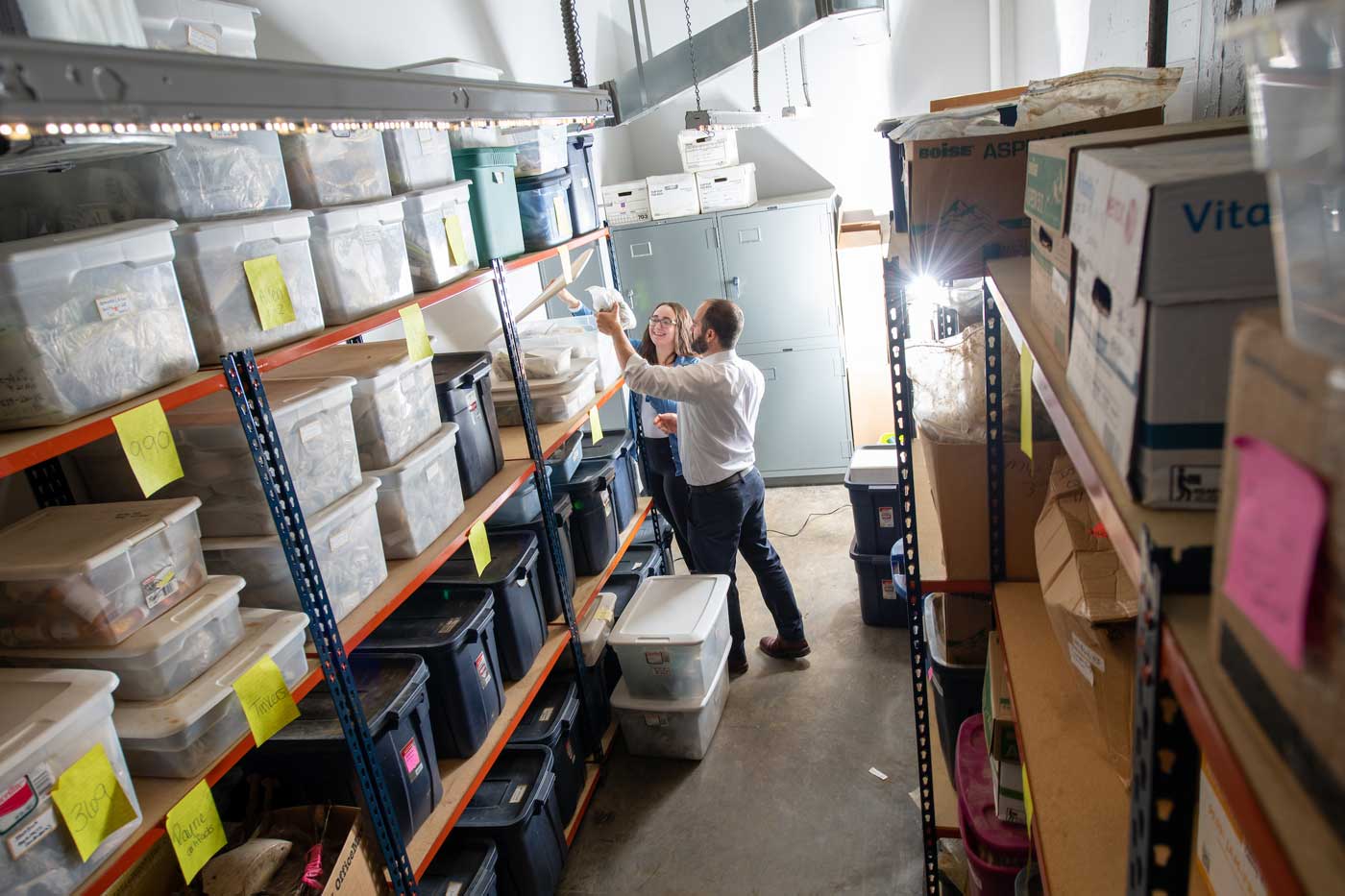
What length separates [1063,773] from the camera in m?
1.31

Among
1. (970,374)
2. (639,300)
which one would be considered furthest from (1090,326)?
(639,300)

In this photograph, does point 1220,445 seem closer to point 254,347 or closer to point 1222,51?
point 1222,51

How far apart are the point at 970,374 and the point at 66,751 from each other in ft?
5.61

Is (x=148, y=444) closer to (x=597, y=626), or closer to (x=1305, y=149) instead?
(x=1305, y=149)

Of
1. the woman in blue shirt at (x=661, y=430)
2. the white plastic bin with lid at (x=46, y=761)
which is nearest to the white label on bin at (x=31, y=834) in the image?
the white plastic bin with lid at (x=46, y=761)

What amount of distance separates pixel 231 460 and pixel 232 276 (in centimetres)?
37

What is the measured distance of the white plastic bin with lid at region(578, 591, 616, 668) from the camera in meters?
3.03

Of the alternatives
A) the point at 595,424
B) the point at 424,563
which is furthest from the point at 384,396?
the point at 595,424

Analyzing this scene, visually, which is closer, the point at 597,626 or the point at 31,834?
the point at 31,834

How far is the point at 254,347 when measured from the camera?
64.0 inches

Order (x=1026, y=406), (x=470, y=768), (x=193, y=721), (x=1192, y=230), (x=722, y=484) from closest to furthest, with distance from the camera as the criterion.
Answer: (x=1192, y=230)
(x=1026, y=406)
(x=193, y=721)
(x=470, y=768)
(x=722, y=484)

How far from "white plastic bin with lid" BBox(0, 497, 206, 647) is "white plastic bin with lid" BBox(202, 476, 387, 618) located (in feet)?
0.69

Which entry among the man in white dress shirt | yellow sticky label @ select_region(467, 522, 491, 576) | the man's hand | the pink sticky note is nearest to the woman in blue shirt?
the man in white dress shirt

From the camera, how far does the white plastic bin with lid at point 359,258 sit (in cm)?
185
